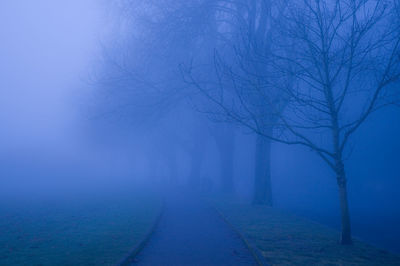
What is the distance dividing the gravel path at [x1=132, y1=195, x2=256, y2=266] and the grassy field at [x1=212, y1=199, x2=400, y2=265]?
0.56 meters

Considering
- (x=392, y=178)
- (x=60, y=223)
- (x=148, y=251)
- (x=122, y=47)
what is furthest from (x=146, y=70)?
(x=392, y=178)

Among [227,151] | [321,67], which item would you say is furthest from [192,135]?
[321,67]

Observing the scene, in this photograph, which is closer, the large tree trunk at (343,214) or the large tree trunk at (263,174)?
the large tree trunk at (343,214)

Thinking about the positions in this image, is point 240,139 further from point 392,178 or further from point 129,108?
point 129,108

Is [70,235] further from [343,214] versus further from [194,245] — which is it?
[343,214]

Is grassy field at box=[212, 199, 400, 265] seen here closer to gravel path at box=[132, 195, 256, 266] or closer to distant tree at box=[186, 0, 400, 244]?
gravel path at box=[132, 195, 256, 266]

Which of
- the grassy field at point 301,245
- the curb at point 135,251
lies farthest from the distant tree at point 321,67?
the curb at point 135,251

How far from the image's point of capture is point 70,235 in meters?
10.6

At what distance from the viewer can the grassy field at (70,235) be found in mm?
7801

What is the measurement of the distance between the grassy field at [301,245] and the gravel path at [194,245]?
1.85 feet

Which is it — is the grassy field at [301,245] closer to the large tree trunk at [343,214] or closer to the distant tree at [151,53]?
the large tree trunk at [343,214]

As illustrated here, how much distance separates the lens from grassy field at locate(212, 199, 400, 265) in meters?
7.55

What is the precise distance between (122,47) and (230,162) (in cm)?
1344

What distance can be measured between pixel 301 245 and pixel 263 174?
31.2 ft
